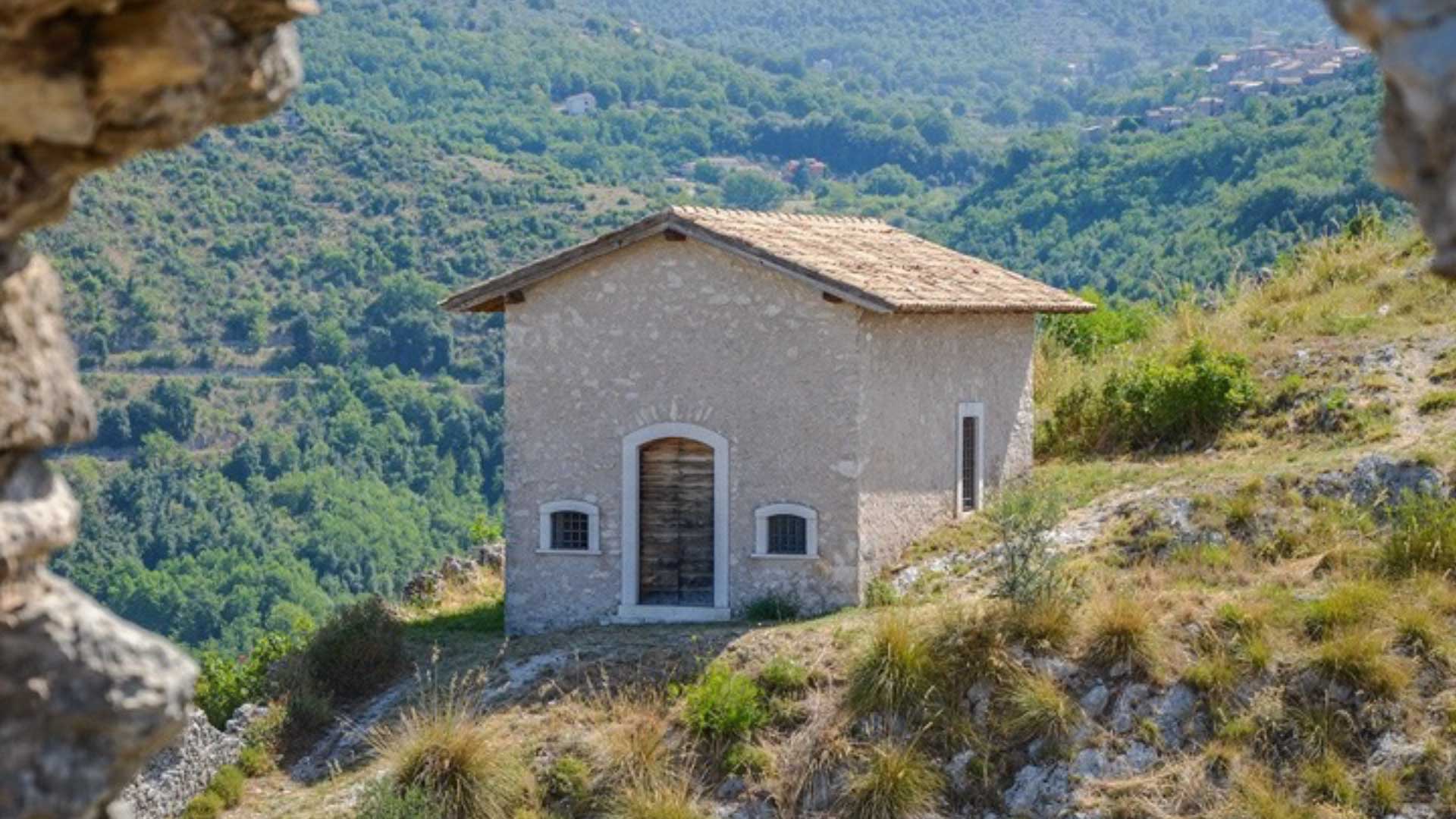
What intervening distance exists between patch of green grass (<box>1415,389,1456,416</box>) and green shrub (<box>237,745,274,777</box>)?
1256 centimetres

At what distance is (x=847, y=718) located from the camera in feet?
65.6

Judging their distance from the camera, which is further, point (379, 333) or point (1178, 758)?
point (379, 333)

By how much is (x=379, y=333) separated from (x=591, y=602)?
153ft

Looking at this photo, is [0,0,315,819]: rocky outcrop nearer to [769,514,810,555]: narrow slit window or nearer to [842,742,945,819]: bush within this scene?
[842,742,945,819]: bush

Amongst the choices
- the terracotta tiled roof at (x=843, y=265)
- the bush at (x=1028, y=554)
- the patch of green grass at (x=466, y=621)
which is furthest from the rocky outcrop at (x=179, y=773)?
the bush at (x=1028, y=554)

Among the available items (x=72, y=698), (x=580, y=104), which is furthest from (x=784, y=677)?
(x=580, y=104)

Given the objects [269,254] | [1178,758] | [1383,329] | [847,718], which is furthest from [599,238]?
[269,254]

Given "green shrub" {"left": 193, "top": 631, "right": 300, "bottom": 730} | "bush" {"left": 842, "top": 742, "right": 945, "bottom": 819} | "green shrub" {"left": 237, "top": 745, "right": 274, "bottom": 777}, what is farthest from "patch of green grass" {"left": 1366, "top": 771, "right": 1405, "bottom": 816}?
"green shrub" {"left": 193, "top": 631, "right": 300, "bottom": 730}

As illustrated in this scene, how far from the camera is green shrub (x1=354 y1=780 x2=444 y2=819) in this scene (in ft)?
60.9

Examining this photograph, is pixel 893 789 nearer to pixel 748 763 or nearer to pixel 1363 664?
pixel 748 763

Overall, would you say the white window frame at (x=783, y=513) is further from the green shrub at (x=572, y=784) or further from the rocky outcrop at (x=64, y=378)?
the rocky outcrop at (x=64, y=378)

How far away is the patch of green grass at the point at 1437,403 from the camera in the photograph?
24.4 metres

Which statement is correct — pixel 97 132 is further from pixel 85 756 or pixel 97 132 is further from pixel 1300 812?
pixel 1300 812

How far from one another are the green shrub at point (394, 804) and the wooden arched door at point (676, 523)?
14.6ft
